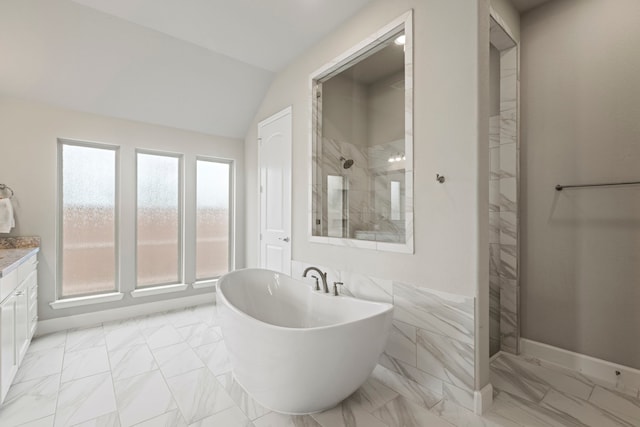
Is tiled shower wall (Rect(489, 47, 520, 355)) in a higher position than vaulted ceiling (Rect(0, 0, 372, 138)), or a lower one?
lower

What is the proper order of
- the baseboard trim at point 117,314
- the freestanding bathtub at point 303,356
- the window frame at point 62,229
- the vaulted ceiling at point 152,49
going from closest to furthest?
the freestanding bathtub at point 303,356
the vaulted ceiling at point 152,49
the baseboard trim at point 117,314
the window frame at point 62,229

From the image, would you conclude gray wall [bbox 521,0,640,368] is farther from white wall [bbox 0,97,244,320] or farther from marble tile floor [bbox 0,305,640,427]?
white wall [bbox 0,97,244,320]

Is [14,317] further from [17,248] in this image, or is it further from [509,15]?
[509,15]

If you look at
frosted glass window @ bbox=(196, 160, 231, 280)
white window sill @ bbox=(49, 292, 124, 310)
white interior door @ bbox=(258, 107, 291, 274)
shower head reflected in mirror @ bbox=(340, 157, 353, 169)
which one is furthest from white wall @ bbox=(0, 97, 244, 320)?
shower head reflected in mirror @ bbox=(340, 157, 353, 169)

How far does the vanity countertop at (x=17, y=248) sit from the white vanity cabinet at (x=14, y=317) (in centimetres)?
7

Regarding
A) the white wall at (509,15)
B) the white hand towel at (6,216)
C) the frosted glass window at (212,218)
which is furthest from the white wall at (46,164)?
the white wall at (509,15)

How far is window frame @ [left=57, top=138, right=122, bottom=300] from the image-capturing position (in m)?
2.95

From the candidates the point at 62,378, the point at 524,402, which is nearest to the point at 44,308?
the point at 62,378

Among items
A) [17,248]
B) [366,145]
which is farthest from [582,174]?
[17,248]

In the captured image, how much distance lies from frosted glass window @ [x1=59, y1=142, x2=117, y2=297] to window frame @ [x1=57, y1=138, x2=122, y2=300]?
Result: 0.01 metres

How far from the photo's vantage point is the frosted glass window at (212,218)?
3791 mm

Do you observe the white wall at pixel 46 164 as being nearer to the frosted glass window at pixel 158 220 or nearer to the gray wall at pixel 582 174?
the frosted glass window at pixel 158 220

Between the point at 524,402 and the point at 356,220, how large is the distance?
1.56 m

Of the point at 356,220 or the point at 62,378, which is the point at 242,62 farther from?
the point at 62,378
